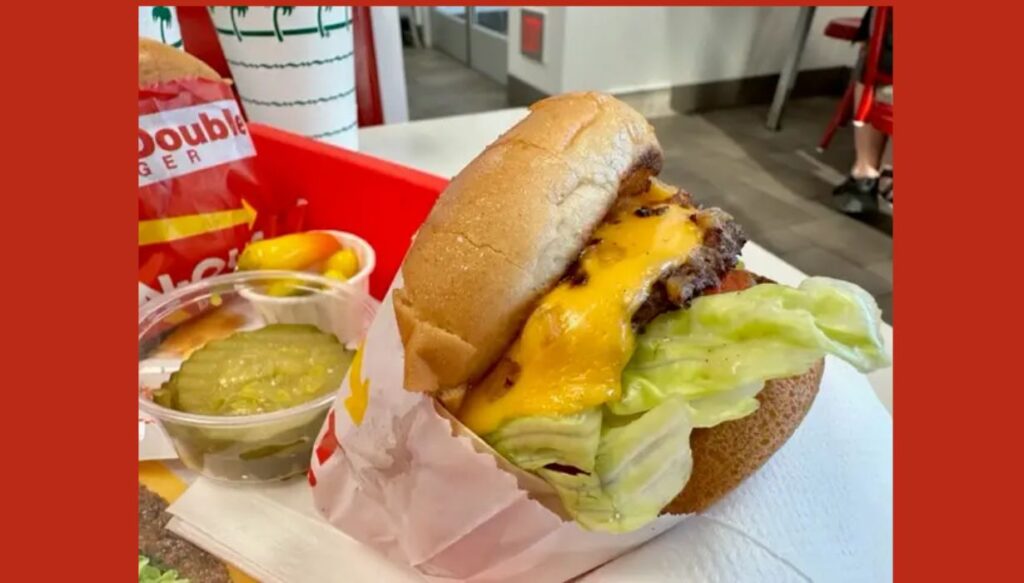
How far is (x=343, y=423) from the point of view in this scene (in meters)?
0.79

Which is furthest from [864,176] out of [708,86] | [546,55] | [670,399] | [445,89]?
[670,399]

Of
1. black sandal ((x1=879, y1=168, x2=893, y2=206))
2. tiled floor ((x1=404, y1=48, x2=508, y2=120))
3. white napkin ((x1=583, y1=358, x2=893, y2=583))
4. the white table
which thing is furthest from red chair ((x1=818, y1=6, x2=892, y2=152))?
white napkin ((x1=583, y1=358, x2=893, y2=583))

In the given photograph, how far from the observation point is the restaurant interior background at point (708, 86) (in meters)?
3.76

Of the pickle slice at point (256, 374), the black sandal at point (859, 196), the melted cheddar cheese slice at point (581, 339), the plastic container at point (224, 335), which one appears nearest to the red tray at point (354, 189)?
the plastic container at point (224, 335)

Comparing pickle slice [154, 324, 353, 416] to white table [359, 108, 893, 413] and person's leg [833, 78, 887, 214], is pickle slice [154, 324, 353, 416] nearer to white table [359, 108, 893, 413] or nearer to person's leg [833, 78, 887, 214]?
white table [359, 108, 893, 413]

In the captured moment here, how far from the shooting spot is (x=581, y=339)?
2.03 feet

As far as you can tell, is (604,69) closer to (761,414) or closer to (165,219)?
(165,219)

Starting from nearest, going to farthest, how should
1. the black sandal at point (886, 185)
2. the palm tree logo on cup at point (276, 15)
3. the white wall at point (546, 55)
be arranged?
1. the palm tree logo on cup at point (276, 15)
2. the black sandal at point (886, 185)
3. the white wall at point (546, 55)

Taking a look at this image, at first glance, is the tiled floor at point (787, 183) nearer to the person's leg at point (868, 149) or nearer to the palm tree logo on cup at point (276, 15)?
the person's leg at point (868, 149)

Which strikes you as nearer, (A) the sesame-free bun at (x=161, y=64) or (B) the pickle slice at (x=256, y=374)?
(B) the pickle slice at (x=256, y=374)

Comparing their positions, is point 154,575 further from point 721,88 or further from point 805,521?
point 721,88

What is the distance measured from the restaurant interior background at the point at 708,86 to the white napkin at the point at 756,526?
2.64 m

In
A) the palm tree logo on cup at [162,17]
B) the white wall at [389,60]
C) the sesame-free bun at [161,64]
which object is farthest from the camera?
the white wall at [389,60]

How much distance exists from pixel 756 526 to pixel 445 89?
4.80 meters
